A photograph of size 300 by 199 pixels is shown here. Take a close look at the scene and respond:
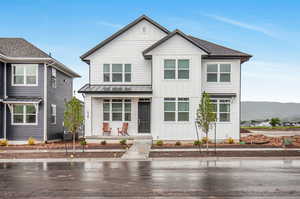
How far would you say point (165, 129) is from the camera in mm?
25984

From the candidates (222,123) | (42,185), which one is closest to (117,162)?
(42,185)

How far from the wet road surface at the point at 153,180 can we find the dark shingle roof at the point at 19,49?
12960mm

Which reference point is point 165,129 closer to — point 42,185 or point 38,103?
point 38,103

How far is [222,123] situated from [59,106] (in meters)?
13.6

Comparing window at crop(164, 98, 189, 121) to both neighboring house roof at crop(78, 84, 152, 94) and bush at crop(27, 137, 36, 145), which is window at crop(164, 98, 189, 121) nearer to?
neighboring house roof at crop(78, 84, 152, 94)

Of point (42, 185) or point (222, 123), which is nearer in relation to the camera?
point (42, 185)

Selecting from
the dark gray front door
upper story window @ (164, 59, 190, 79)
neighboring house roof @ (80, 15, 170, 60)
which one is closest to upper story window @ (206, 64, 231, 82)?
upper story window @ (164, 59, 190, 79)

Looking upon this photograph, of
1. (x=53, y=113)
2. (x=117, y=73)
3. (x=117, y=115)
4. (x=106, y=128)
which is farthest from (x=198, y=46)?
(x=53, y=113)

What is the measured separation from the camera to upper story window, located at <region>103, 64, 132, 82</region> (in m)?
27.5

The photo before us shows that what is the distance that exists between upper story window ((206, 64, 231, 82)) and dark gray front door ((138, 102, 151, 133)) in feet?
16.3

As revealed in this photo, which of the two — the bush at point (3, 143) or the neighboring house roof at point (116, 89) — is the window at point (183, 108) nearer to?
the neighboring house roof at point (116, 89)

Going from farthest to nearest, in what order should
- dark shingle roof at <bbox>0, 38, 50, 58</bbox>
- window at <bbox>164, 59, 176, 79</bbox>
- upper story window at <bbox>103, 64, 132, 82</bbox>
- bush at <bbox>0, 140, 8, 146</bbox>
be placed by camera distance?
upper story window at <bbox>103, 64, 132, 82</bbox> < dark shingle roof at <bbox>0, 38, 50, 58</bbox> < window at <bbox>164, 59, 176, 79</bbox> < bush at <bbox>0, 140, 8, 146</bbox>

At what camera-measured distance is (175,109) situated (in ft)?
85.5

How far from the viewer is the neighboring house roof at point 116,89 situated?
83.9 feet
